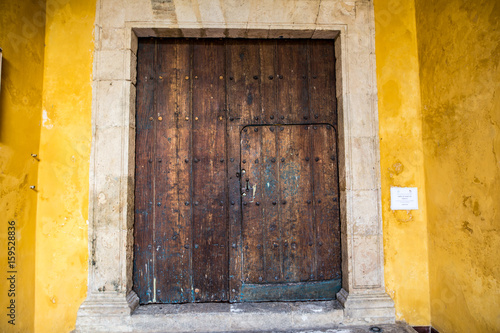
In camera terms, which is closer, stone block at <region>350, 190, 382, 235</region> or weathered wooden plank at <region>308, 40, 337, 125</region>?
stone block at <region>350, 190, 382, 235</region>

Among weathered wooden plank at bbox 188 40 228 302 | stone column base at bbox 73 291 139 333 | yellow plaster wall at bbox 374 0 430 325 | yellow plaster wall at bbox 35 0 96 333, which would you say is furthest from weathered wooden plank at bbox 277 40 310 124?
stone column base at bbox 73 291 139 333

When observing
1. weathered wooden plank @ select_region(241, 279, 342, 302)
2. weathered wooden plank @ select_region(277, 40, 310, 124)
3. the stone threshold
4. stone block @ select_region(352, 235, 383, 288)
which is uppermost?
weathered wooden plank @ select_region(277, 40, 310, 124)

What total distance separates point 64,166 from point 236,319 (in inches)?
74.4

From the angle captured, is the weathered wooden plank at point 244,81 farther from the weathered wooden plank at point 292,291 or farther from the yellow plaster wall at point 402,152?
the weathered wooden plank at point 292,291

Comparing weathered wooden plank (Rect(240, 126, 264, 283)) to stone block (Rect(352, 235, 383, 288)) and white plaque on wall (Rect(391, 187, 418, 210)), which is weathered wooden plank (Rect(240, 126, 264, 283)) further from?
white plaque on wall (Rect(391, 187, 418, 210))

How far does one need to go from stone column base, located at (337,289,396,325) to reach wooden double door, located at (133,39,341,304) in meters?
0.21

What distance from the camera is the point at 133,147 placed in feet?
7.91

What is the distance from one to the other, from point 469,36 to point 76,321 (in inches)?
142

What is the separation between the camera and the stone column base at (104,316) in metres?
2.14

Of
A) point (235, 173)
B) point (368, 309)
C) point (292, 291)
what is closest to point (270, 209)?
point (235, 173)

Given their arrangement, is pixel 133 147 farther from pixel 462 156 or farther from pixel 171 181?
pixel 462 156

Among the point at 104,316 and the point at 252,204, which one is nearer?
the point at 104,316

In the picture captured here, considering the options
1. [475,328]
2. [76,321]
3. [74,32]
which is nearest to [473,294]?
[475,328]

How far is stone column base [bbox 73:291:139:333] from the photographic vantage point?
2143mm
